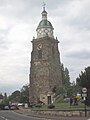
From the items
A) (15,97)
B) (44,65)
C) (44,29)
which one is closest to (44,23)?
(44,29)

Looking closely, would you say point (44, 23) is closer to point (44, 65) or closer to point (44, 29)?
point (44, 29)

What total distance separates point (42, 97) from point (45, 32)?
1956 centimetres

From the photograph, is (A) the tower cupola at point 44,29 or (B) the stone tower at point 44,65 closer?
(B) the stone tower at point 44,65

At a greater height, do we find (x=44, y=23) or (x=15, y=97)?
(x=44, y=23)

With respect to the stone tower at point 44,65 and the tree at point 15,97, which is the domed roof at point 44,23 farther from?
the tree at point 15,97

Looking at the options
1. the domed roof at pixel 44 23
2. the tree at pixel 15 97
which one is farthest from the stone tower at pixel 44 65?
the tree at pixel 15 97

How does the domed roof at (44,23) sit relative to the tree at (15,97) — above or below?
above

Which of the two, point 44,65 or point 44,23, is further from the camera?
point 44,23

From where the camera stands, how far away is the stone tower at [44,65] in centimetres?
10650

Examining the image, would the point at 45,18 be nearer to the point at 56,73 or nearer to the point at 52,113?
the point at 56,73

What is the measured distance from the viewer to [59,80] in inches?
4311

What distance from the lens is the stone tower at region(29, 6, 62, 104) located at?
4193 inches

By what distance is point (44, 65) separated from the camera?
107688mm

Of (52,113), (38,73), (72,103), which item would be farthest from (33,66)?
(52,113)
